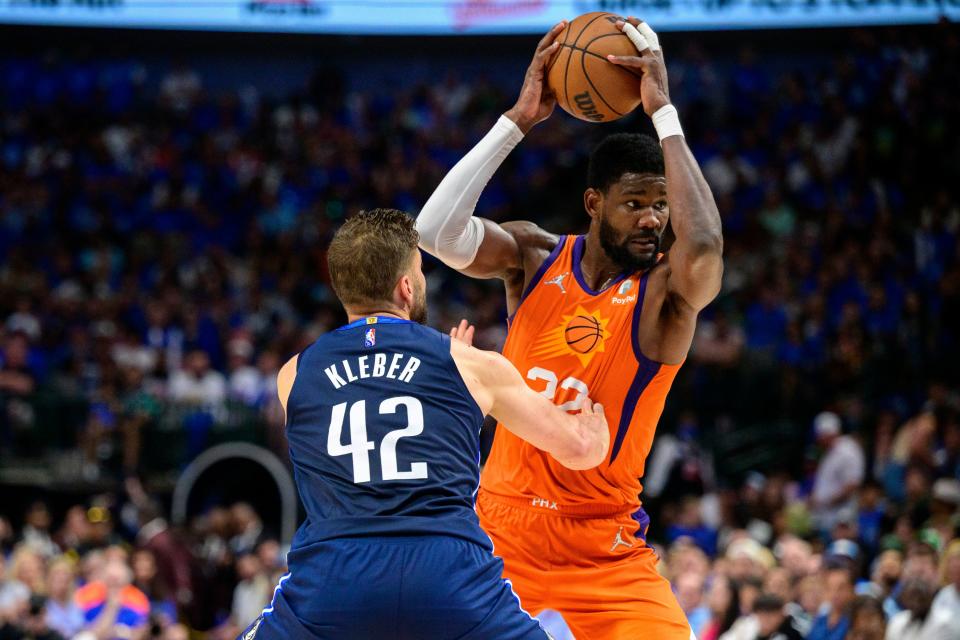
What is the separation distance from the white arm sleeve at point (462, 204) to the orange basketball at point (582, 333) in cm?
51

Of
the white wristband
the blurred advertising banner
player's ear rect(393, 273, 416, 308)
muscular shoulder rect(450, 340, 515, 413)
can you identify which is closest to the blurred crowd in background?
the blurred advertising banner

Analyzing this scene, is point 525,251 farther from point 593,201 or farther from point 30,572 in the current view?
point 30,572

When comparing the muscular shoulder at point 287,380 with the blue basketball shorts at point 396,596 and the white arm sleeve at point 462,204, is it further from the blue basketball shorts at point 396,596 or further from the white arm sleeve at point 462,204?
the white arm sleeve at point 462,204

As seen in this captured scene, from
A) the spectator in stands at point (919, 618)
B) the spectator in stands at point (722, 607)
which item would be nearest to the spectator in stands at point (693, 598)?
the spectator in stands at point (722, 607)

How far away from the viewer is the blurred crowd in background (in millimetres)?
11719

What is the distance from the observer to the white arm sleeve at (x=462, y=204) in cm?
521

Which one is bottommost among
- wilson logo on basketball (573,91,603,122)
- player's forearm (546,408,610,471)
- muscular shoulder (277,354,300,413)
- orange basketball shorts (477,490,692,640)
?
orange basketball shorts (477,490,692,640)

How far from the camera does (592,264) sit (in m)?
5.39

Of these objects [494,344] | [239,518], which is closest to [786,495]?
[494,344]

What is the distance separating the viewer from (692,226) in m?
4.72

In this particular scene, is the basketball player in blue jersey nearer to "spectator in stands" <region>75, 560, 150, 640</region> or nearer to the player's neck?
the player's neck

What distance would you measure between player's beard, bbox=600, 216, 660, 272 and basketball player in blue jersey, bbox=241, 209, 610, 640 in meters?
1.08

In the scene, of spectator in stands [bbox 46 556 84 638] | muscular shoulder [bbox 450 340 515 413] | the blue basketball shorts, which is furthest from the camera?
spectator in stands [bbox 46 556 84 638]

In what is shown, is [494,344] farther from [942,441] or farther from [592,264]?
[592,264]
